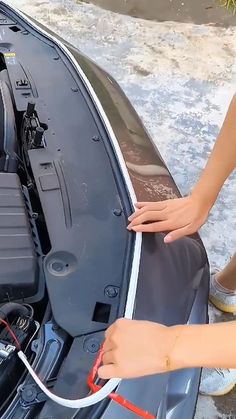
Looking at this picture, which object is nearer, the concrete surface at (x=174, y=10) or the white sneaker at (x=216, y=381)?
the white sneaker at (x=216, y=381)

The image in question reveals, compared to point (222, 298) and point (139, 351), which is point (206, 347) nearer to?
point (139, 351)

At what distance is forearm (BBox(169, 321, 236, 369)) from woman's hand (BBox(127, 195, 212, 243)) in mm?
475

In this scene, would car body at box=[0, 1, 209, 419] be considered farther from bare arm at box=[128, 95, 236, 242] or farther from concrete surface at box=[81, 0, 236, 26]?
concrete surface at box=[81, 0, 236, 26]

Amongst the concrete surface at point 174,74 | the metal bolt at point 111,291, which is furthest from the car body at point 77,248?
the concrete surface at point 174,74

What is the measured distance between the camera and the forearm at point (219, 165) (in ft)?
5.25

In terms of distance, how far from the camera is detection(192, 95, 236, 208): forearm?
1.60 metres

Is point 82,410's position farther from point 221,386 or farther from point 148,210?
point 221,386

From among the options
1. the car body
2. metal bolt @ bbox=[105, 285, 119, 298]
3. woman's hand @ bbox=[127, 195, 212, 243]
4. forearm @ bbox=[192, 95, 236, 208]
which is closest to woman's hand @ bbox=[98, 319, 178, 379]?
the car body

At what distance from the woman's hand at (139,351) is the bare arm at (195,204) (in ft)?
1.46

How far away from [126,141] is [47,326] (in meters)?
0.71

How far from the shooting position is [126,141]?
1.82 meters

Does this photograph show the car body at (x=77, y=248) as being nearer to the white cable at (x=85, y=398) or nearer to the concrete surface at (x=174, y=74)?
the white cable at (x=85, y=398)

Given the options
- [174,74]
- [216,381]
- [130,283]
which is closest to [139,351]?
[130,283]

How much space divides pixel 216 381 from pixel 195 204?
647 millimetres
